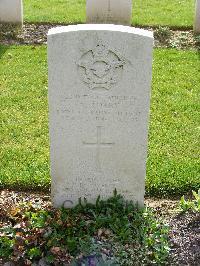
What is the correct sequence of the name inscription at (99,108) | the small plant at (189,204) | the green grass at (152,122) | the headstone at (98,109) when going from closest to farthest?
the headstone at (98,109), the name inscription at (99,108), the small plant at (189,204), the green grass at (152,122)

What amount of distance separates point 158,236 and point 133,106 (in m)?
1.16

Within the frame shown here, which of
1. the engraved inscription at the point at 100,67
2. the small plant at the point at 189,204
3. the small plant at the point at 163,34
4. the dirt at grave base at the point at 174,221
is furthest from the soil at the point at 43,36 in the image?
the engraved inscription at the point at 100,67

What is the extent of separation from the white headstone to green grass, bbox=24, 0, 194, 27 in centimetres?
52

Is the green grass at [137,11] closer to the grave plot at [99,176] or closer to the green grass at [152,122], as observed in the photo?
the green grass at [152,122]

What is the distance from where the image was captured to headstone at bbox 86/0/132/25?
11.1 m

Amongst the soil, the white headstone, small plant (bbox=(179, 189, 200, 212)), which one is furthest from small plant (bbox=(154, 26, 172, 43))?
small plant (bbox=(179, 189, 200, 212))

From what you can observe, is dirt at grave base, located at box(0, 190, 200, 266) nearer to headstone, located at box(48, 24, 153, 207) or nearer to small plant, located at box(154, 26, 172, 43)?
headstone, located at box(48, 24, 153, 207)

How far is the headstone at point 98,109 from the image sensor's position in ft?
14.6

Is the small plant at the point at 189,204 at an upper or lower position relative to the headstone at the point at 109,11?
lower

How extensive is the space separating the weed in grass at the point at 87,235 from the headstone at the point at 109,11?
267 inches

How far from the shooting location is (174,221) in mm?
5105

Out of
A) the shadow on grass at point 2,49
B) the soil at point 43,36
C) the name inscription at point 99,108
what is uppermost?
the soil at point 43,36

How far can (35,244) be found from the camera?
4629mm

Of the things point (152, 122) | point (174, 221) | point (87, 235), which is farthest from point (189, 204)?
point (152, 122)
